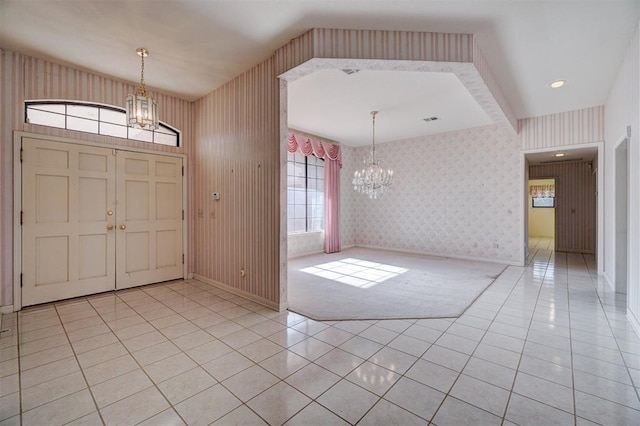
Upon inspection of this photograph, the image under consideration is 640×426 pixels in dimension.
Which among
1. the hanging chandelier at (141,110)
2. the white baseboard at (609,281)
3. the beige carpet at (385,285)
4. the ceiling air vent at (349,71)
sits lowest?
the beige carpet at (385,285)

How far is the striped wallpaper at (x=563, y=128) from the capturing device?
5.25 m

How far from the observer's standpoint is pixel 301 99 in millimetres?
4949

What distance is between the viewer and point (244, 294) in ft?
13.0

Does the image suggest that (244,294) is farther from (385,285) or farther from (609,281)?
(609,281)

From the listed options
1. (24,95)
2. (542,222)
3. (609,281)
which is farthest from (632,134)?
(542,222)

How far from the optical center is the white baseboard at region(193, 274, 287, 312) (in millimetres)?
3506

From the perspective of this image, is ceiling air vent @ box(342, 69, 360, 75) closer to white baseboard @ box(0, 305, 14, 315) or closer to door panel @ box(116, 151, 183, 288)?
door panel @ box(116, 151, 183, 288)

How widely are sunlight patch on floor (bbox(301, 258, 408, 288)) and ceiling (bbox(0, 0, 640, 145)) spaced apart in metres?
3.12

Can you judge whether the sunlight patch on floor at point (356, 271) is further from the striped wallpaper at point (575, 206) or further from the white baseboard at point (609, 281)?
the striped wallpaper at point (575, 206)

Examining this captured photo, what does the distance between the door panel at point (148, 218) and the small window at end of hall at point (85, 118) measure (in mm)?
328

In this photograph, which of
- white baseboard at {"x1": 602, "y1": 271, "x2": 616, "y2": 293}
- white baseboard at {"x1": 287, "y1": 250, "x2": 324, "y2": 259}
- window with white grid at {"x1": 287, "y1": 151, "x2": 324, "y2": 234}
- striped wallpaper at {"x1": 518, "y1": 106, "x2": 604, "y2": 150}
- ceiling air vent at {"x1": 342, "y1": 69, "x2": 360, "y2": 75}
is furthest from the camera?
window with white grid at {"x1": 287, "y1": 151, "x2": 324, "y2": 234}

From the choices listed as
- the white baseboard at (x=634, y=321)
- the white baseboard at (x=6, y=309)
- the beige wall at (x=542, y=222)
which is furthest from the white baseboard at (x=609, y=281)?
the beige wall at (x=542, y=222)

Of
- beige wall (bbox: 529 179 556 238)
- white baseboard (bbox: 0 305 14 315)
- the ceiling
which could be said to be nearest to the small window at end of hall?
the ceiling

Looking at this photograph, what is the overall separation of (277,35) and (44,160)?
3.34 m
